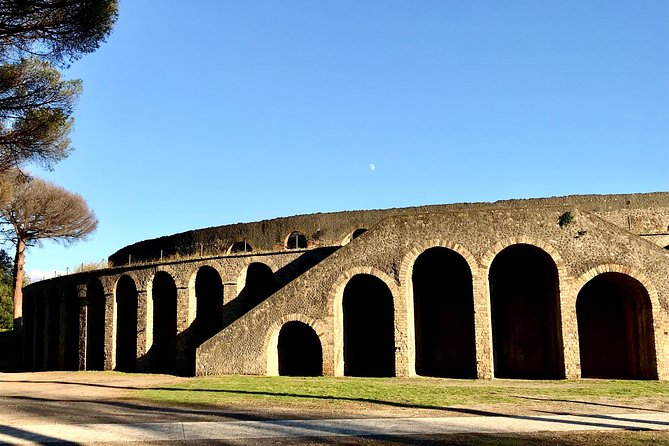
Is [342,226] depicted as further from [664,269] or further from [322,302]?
[664,269]

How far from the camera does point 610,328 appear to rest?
1717 centimetres

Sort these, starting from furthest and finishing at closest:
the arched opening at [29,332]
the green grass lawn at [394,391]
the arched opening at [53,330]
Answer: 1. the arched opening at [29,332]
2. the arched opening at [53,330]
3. the green grass lawn at [394,391]

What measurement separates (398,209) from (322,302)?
18.7ft

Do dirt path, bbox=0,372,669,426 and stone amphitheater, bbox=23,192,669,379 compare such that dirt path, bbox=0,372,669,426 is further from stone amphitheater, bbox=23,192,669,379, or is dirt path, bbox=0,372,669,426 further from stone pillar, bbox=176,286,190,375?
stone pillar, bbox=176,286,190,375

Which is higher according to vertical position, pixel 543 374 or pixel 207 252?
pixel 207 252

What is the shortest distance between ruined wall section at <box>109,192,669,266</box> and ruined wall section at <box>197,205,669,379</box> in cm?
130

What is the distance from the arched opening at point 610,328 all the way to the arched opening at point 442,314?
10.2ft

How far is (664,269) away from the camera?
591 inches

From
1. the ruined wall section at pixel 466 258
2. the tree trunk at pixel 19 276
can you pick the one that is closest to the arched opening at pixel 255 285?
the ruined wall section at pixel 466 258

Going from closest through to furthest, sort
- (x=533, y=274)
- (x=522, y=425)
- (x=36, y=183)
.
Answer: (x=522, y=425) → (x=533, y=274) → (x=36, y=183)

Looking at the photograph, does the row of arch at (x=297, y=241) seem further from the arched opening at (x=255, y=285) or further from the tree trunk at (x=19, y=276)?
the tree trunk at (x=19, y=276)

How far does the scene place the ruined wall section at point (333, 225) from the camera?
1883 cm

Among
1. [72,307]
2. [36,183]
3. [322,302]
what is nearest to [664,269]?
[322,302]

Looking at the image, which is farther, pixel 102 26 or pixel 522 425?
pixel 102 26
